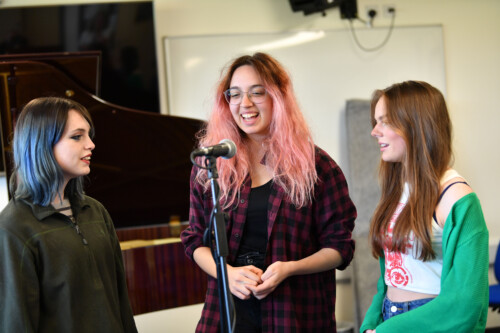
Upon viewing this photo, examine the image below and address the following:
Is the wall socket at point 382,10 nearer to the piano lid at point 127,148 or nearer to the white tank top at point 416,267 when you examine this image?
the piano lid at point 127,148

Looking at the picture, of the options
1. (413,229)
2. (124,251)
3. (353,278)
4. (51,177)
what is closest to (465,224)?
(413,229)

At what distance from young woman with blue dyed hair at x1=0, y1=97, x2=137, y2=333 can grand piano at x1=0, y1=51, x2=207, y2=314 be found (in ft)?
3.37

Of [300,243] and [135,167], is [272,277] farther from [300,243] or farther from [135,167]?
[135,167]

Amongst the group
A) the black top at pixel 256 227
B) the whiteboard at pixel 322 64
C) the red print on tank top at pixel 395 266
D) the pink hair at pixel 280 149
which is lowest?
the red print on tank top at pixel 395 266

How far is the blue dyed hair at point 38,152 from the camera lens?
1.95 m

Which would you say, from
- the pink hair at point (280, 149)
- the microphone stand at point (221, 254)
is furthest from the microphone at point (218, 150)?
the pink hair at point (280, 149)

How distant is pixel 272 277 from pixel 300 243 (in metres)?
0.19

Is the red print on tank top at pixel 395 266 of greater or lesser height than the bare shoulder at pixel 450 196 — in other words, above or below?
below

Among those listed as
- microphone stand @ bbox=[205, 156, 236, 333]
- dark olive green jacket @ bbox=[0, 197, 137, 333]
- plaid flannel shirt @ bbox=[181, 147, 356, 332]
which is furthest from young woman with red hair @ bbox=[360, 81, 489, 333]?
dark olive green jacket @ bbox=[0, 197, 137, 333]

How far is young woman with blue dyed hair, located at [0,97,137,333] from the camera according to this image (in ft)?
5.90

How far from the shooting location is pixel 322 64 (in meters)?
5.05

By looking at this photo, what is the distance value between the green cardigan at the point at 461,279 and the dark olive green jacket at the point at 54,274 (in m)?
1.00

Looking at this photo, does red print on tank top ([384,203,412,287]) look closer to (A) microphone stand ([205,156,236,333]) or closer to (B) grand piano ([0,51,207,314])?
(A) microphone stand ([205,156,236,333])

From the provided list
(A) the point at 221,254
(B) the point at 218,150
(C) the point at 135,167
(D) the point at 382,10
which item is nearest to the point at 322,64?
(D) the point at 382,10
